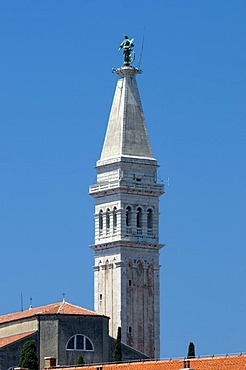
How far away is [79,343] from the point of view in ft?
366

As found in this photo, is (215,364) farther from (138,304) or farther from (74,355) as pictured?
(138,304)

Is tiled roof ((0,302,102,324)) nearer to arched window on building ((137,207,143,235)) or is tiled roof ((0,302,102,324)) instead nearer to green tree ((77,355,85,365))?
green tree ((77,355,85,365))

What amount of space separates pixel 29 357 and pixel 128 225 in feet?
101

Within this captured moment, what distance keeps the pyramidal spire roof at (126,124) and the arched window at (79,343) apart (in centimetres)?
2318

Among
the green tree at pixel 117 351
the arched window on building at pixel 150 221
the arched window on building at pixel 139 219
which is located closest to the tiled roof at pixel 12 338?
the green tree at pixel 117 351

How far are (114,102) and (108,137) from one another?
2605 millimetres

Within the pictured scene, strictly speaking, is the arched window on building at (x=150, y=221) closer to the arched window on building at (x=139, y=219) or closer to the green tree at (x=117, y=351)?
the arched window on building at (x=139, y=219)

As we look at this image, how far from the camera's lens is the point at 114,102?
13312 centimetres

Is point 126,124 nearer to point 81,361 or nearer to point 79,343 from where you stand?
point 79,343

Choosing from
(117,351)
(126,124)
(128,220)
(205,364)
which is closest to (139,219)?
(128,220)

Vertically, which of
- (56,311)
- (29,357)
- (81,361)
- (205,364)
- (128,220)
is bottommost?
(205,364)

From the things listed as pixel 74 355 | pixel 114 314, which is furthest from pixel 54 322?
pixel 114 314

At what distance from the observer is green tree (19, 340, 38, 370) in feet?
332

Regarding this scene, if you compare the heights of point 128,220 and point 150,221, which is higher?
point 150,221
